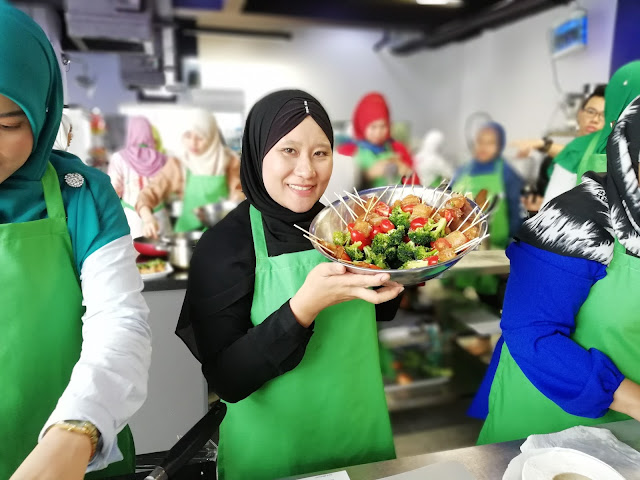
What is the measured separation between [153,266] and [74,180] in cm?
106

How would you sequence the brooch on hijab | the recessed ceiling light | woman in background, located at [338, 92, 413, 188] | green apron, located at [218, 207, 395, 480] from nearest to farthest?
1. the brooch on hijab
2. green apron, located at [218, 207, 395, 480]
3. woman in background, located at [338, 92, 413, 188]
4. the recessed ceiling light

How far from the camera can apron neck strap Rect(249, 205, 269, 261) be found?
1.10m

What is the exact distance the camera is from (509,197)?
12.6 ft

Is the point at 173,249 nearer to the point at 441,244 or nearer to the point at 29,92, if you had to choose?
the point at 29,92

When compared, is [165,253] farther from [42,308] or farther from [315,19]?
[315,19]

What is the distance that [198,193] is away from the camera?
253cm

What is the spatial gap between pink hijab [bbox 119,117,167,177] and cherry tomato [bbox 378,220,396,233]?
1301mm

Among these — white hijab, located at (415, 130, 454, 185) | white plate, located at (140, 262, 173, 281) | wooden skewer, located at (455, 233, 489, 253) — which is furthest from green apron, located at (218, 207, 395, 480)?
white hijab, located at (415, 130, 454, 185)

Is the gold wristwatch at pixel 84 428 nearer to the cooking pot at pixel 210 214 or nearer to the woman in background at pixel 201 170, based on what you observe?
the cooking pot at pixel 210 214

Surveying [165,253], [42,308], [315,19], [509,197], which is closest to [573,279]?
[42,308]

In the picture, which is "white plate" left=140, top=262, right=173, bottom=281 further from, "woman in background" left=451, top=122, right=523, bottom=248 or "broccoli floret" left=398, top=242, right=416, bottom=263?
"woman in background" left=451, top=122, right=523, bottom=248

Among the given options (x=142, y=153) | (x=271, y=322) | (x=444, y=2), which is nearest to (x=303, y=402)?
(x=271, y=322)

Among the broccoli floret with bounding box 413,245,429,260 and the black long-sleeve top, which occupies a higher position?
the broccoli floret with bounding box 413,245,429,260

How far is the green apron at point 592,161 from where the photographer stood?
178 cm
